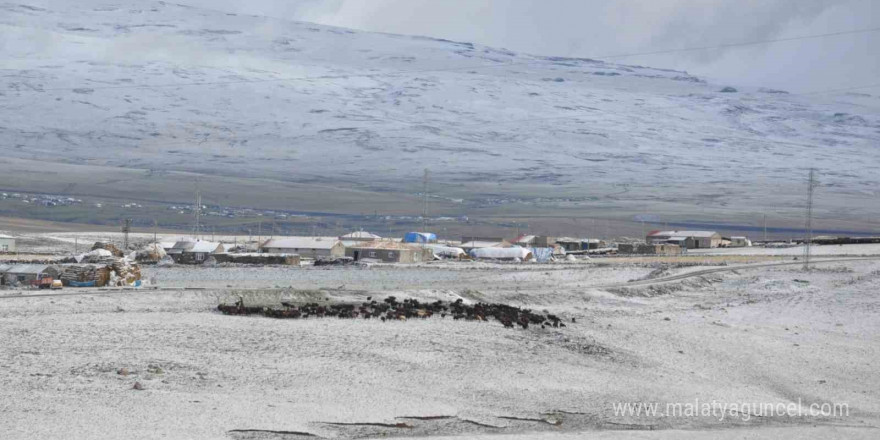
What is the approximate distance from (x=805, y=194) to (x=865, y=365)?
173496 mm

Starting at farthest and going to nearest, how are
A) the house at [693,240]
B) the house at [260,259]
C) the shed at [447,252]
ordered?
1. the house at [693,240]
2. the shed at [447,252]
3. the house at [260,259]

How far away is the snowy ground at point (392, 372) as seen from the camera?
15766 mm

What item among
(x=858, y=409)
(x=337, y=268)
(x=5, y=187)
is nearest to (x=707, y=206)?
(x=5, y=187)

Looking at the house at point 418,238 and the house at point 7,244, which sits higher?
the house at point 418,238

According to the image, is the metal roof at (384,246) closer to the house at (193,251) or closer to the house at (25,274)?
the house at (193,251)

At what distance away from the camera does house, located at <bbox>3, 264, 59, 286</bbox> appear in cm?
3372

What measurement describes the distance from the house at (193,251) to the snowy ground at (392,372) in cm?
3757

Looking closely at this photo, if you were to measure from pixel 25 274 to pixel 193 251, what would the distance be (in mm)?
34042

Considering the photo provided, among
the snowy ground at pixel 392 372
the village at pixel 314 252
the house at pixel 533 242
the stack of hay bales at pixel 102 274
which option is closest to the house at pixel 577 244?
the village at pixel 314 252

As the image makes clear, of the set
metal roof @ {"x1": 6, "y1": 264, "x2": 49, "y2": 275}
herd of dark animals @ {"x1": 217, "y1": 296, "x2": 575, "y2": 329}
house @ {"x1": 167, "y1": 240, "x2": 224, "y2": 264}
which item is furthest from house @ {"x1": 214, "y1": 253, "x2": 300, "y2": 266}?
herd of dark animals @ {"x1": 217, "y1": 296, "x2": 575, "y2": 329}

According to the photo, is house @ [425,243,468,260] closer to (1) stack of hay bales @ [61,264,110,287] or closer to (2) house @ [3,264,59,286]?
(2) house @ [3,264,59,286]

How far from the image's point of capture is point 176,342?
20531 mm

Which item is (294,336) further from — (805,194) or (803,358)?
(805,194)

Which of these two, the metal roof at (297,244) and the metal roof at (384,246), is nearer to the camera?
the metal roof at (384,246)
